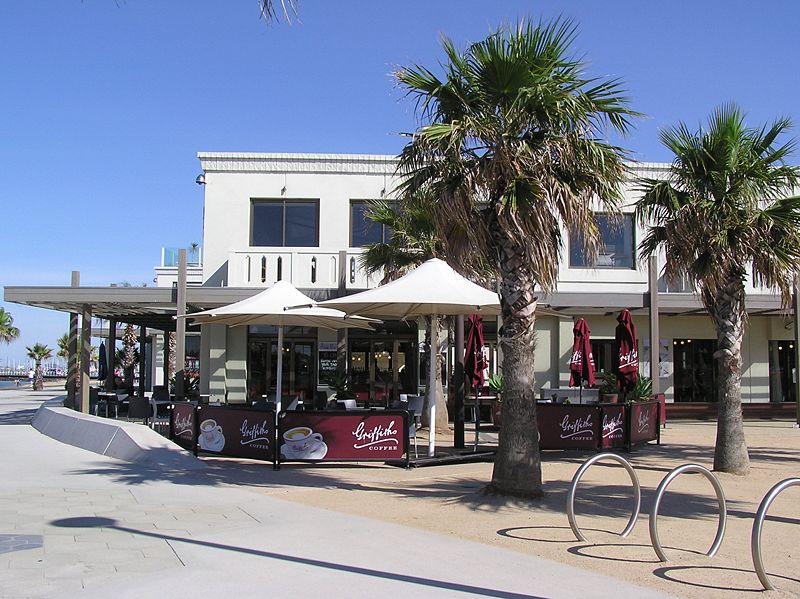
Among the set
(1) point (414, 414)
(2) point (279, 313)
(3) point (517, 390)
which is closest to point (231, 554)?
(3) point (517, 390)

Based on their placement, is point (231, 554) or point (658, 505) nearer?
point (231, 554)

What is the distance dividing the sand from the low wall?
65 cm

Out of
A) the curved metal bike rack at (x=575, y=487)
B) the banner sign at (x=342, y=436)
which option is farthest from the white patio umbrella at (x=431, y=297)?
the curved metal bike rack at (x=575, y=487)

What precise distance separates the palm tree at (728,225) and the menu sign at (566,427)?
252 cm

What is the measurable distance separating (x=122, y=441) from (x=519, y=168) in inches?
344

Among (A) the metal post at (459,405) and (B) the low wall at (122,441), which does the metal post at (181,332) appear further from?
(A) the metal post at (459,405)

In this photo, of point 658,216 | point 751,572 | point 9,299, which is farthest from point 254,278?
point 751,572

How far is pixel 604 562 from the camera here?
675cm

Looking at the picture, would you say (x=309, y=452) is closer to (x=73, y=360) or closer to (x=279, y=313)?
(x=279, y=313)

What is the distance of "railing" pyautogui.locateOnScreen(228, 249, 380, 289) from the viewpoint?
21.2 metres

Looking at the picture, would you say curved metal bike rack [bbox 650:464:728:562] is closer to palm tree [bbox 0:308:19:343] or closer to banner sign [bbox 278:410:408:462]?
banner sign [bbox 278:410:408:462]

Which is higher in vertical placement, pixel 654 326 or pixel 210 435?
pixel 654 326

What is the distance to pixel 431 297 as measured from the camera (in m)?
11.7

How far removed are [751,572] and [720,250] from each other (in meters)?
6.28
